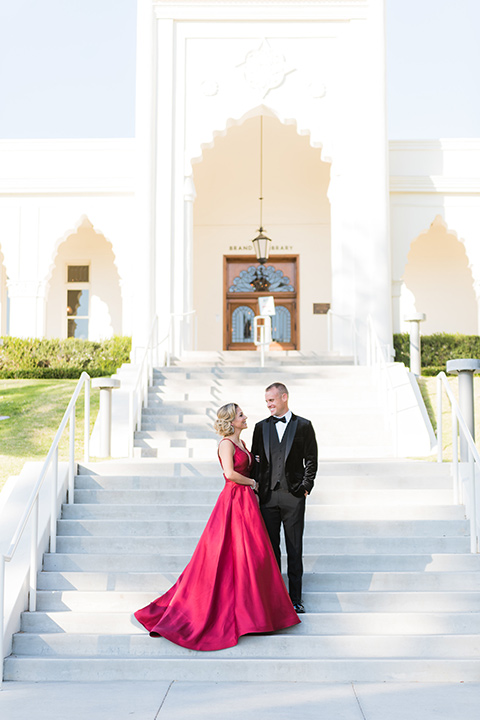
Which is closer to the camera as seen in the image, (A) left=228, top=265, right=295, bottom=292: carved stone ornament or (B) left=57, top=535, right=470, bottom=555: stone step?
(B) left=57, top=535, right=470, bottom=555: stone step

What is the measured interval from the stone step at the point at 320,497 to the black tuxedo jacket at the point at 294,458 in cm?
152

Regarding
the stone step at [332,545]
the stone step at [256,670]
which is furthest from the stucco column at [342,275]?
the stone step at [256,670]

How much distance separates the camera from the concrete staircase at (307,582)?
4984mm

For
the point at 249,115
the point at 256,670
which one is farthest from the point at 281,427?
the point at 249,115

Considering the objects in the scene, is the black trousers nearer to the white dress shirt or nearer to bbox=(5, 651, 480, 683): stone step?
the white dress shirt

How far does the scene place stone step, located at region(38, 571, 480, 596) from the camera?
588 centimetres

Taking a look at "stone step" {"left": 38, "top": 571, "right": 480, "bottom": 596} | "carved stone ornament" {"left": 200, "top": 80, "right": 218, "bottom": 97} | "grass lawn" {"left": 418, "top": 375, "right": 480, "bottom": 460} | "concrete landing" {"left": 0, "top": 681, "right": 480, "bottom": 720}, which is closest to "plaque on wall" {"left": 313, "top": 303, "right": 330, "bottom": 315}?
"carved stone ornament" {"left": 200, "top": 80, "right": 218, "bottom": 97}

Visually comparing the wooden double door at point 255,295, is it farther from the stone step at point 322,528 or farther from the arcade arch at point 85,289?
the stone step at point 322,528

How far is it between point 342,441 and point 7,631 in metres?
5.49

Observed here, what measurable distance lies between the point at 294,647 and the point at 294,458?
1268mm

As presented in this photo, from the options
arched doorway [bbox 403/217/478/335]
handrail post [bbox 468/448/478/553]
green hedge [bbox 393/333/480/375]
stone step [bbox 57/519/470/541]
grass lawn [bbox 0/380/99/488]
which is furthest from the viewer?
arched doorway [bbox 403/217/478/335]

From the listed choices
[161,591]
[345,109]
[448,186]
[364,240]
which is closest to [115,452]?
[161,591]

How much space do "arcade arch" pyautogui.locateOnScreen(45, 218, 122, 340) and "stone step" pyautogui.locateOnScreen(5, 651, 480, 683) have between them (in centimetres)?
1410

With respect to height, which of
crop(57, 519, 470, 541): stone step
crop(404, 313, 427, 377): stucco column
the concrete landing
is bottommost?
the concrete landing
